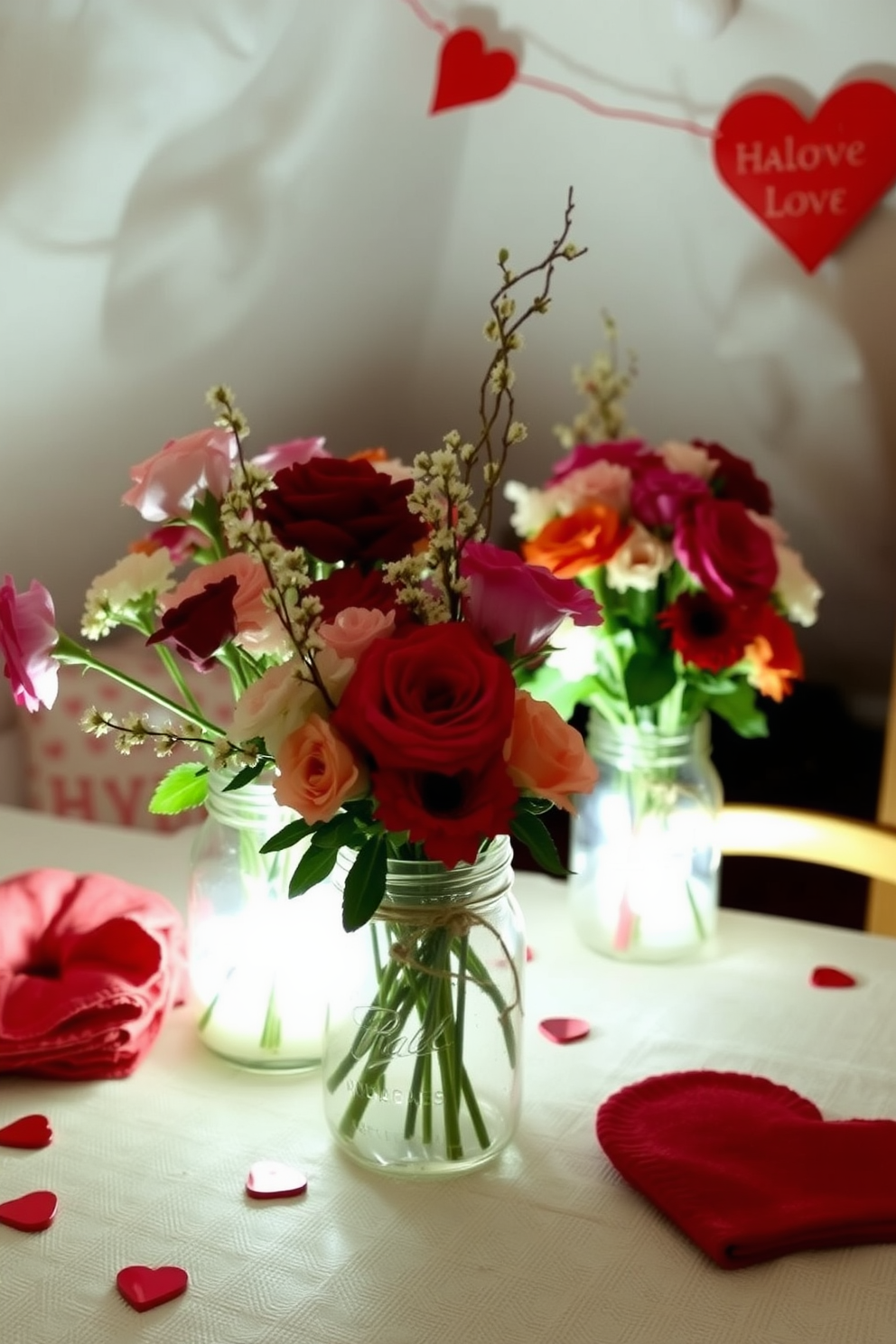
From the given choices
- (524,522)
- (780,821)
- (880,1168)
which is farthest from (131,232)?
(880,1168)

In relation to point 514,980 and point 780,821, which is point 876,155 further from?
point 514,980

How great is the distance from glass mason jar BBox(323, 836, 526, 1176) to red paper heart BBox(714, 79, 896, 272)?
4.27 ft

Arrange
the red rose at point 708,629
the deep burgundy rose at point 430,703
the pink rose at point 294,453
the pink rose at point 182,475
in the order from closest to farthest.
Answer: the deep burgundy rose at point 430,703 < the pink rose at point 182,475 < the pink rose at point 294,453 < the red rose at point 708,629

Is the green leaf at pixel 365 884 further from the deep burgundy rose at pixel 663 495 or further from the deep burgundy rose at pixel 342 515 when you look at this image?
the deep burgundy rose at pixel 663 495

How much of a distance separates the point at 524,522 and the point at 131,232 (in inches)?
25.8

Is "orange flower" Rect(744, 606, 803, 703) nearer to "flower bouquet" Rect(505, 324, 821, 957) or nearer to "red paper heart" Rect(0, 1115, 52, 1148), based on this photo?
"flower bouquet" Rect(505, 324, 821, 957)

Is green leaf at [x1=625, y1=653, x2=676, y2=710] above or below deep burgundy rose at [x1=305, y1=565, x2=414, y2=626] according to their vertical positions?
below

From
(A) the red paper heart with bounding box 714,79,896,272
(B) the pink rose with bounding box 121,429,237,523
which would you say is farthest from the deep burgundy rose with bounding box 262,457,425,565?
(A) the red paper heart with bounding box 714,79,896,272

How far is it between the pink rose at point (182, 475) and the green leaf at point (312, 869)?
300 millimetres

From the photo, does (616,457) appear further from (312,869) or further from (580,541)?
(312,869)

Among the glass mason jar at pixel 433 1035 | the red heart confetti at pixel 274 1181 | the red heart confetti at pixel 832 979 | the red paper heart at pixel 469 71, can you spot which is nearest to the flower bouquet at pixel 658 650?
the red heart confetti at pixel 832 979

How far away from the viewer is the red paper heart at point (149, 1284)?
873 millimetres

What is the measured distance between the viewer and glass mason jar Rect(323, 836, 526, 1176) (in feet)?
3.30

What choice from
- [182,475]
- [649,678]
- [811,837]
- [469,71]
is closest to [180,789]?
[182,475]
